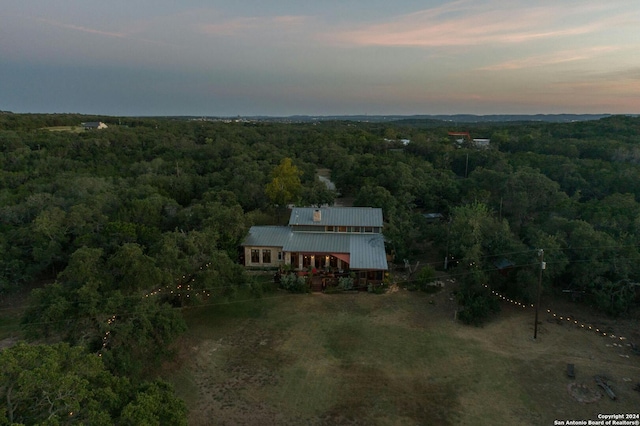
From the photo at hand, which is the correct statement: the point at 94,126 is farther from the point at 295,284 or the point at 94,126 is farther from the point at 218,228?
the point at 295,284

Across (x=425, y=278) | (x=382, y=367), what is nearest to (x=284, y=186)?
(x=425, y=278)

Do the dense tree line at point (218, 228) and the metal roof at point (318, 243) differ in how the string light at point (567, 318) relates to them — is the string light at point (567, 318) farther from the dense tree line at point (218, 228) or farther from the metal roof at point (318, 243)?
the metal roof at point (318, 243)

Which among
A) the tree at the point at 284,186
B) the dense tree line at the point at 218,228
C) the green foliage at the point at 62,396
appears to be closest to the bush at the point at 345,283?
the dense tree line at the point at 218,228

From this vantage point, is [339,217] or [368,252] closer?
[368,252]

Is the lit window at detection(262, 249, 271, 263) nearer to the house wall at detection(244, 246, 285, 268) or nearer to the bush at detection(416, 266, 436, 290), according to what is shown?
the house wall at detection(244, 246, 285, 268)

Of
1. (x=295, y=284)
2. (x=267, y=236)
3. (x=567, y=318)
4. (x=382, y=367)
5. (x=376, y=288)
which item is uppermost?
(x=267, y=236)

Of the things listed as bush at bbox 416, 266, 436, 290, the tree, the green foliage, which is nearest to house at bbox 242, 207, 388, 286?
bush at bbox 416, 266, 436, 290

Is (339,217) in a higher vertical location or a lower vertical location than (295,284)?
higher
